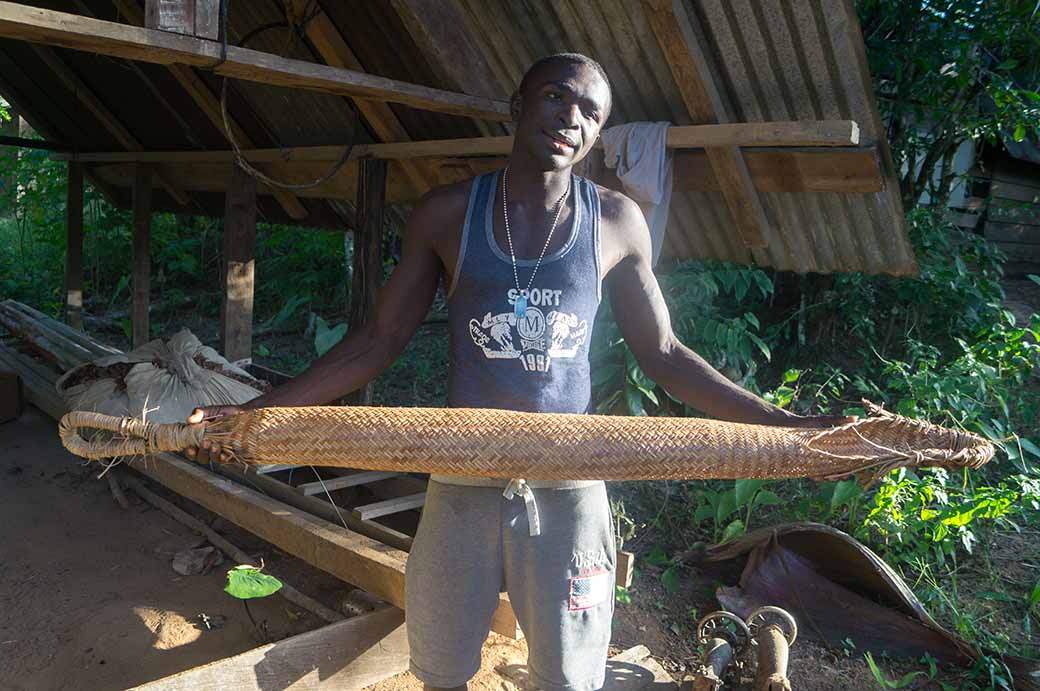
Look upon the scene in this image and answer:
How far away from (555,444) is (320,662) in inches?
60.6

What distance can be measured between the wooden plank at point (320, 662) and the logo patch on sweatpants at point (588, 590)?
1104mm

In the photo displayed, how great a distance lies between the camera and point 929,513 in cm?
351

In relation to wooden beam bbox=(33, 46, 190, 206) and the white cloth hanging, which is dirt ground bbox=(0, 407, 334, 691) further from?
wooden beam bbox=(33, 46, 190, 206)

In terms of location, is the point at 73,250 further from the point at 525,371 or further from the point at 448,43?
the point at 525,371

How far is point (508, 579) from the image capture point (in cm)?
186

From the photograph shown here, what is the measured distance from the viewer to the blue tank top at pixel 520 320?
1.82 meters

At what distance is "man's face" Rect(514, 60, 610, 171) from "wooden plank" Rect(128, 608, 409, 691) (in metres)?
1.65

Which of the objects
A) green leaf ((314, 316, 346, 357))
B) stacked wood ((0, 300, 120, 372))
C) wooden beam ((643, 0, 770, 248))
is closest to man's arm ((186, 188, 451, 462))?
wooden beam ((643, 0, 770, 248))

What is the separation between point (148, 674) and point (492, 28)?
114 inches

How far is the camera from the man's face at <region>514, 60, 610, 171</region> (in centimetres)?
183

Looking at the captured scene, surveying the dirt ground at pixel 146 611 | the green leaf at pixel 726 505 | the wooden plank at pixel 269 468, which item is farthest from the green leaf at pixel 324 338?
the green leaf at pixel 726 505

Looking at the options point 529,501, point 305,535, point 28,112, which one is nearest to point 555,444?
point 529,501

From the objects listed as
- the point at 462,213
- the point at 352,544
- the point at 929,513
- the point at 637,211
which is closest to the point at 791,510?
the point at 929,513

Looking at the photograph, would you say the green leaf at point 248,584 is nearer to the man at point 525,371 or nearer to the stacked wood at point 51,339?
the man at point 525,371
